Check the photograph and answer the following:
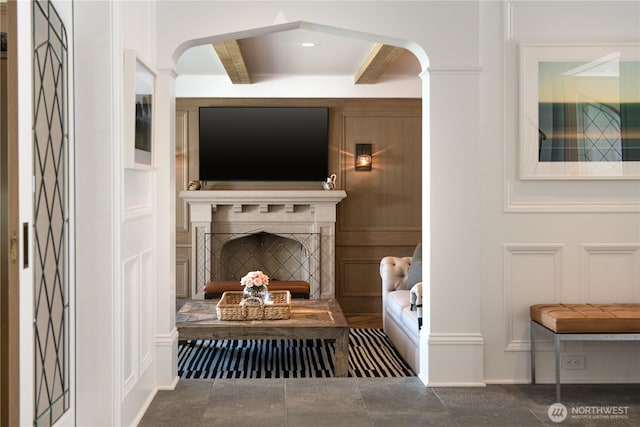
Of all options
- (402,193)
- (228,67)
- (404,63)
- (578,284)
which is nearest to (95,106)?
(578,284)

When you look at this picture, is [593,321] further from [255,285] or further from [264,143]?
[264,143]

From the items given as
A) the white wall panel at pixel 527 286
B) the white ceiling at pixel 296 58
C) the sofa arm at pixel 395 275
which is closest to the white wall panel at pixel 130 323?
the white wall panel at pixel 527 286

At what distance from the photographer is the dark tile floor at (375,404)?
3.58 meters

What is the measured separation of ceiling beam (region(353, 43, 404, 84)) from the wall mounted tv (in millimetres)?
653

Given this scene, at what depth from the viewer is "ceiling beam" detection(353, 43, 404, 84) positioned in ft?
19.1

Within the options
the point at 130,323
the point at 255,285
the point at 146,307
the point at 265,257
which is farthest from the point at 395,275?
the point at 130,323

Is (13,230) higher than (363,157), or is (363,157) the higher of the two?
(363,157)

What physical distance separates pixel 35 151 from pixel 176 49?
1613 millimetres

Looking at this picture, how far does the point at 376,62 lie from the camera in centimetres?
640

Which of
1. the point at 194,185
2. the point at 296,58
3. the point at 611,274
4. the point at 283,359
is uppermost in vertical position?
the point at 296,58

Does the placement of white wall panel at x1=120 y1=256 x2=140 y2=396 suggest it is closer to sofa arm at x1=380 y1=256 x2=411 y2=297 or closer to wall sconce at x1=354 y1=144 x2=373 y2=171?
sofa arm at x1=380 y1=256 x2=411 y2=297

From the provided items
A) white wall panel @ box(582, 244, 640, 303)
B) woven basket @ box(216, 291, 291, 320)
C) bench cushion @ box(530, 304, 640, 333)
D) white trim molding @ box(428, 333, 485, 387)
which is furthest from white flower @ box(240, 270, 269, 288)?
white wall panel @ box(582, 244, 640, 303)

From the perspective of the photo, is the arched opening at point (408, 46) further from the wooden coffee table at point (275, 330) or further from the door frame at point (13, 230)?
the door frame at point (13, 230)

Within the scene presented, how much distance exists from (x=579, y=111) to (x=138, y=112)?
2.58 m
